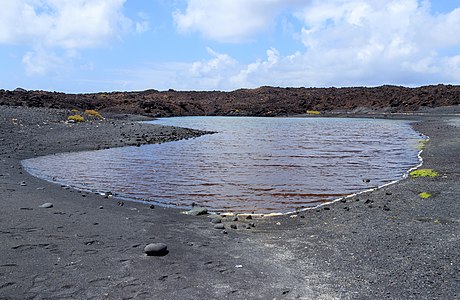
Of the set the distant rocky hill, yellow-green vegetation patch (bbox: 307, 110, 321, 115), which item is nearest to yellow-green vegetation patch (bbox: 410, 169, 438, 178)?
the distant rocky hill

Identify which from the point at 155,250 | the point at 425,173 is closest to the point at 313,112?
the point at 425,173

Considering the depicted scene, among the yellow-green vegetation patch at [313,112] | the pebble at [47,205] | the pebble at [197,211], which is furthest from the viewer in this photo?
the yellow-green vegetation patch at [313,112]

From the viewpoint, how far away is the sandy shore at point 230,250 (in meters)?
5.22

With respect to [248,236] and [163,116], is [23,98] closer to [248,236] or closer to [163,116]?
[163,116]

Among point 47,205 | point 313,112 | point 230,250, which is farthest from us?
point 313,112

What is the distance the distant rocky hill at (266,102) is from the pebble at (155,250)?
47.5 metres

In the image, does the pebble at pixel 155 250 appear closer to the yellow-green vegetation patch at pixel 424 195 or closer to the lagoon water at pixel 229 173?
the lagoon water at pixel 229 173

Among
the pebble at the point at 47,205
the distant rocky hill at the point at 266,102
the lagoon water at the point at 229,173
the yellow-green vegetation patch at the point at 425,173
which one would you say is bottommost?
the lagoon water at the point at 229,173

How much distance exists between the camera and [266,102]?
106500mm

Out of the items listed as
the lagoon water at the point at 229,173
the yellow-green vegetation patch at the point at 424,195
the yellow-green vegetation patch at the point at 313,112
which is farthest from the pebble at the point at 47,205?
the yellow-green vegetation patch at the point at 313,112

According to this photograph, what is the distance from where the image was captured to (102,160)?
1817 centimetres

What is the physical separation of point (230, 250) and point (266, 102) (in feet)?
332

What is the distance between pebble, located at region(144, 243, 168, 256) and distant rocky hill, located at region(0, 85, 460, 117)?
47.5m

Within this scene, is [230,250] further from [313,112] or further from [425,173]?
[313,112]
